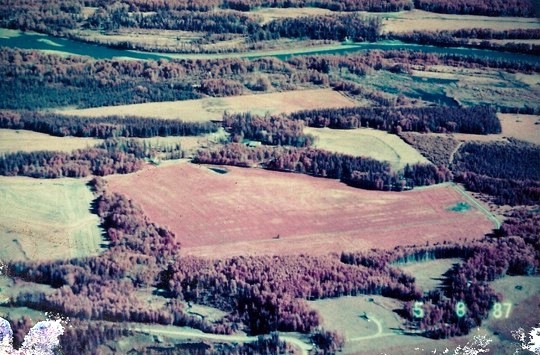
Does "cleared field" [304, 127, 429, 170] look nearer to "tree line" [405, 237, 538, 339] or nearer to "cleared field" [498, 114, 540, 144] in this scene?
"cleared field" [498, 114, 540, 144]

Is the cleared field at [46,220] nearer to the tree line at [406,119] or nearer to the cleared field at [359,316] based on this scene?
the cleared field at [359,316]

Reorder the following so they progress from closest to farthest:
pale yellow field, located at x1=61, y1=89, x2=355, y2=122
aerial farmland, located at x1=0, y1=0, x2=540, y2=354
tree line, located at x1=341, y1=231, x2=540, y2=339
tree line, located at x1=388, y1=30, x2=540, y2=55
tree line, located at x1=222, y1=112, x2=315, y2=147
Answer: aerial farmland, located at x1=0, y1=0, x2=540, y2=354 → tree line, located at x1=341, y1=231, x2=540, y2=339 → tree line, located at x1=222, y1=112, x2=315, y2=147 → pale yellow field, located at x1=61, y1=89, x2=355, y2=122 → tree line, located at x1=388, y1=30, x2=540, y2=55

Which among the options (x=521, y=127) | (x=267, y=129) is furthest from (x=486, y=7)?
(x=267, y=129)

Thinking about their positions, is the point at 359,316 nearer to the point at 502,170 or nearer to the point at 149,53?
the point at 502,170

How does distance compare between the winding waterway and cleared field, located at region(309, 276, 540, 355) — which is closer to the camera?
cleared field, located at region(309, 276, 540, 355)

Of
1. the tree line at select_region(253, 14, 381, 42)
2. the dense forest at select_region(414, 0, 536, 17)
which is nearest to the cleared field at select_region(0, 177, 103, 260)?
the tree line at select_region(253, 14, 381, 42)

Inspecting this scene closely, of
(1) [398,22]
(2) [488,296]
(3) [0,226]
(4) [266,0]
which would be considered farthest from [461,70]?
(3) [0,226]

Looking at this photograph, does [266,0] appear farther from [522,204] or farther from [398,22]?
[522,204]
